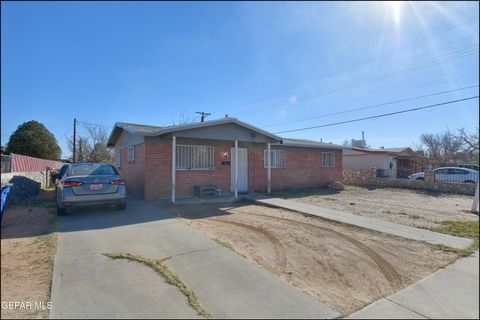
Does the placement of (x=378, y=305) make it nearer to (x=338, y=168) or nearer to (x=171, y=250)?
(x=171, y=250)

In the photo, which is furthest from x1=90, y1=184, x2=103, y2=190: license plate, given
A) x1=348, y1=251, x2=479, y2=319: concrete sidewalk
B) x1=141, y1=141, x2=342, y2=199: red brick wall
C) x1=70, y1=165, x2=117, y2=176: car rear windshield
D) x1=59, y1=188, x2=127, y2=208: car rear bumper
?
x1=348, y1=251, x2=479, y2=319: concrete sidewalk

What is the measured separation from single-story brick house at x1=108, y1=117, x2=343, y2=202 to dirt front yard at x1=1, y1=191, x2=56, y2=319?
396 centimetres

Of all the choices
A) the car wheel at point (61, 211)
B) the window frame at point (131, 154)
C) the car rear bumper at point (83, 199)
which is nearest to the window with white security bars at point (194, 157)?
Result: the window frame at point (131, 154)

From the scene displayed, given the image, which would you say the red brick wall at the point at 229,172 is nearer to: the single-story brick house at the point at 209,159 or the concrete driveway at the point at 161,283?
the single-story brick house at the point at 209,159

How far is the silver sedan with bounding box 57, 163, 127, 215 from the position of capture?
273 inches

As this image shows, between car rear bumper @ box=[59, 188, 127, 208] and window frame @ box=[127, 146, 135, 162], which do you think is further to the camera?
window frame @ box=[127, 146, 135, 162]

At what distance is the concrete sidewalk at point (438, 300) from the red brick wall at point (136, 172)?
925 cm

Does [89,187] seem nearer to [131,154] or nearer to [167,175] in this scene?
[167,175]

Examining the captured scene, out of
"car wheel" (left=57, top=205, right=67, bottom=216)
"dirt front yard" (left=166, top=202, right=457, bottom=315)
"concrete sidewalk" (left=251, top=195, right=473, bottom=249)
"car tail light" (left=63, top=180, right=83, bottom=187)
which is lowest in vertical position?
"dirt front yard" (left=166, top=202, right=457, bottom=315)

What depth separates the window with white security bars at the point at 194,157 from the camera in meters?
11.3

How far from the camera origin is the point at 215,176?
12164mm

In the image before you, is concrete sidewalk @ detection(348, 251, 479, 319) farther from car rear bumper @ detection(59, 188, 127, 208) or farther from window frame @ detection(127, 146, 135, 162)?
window frame @ detection(127, 146, 135, 162)

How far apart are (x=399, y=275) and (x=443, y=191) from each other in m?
6.40

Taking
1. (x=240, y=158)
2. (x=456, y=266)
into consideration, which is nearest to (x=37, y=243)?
(x=456, y=266)
